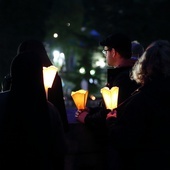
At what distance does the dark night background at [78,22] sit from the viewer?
20906 millimetres

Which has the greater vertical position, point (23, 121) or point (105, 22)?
point (105, 22)

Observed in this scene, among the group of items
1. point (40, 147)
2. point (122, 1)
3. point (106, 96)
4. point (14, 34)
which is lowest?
point (40, 147)

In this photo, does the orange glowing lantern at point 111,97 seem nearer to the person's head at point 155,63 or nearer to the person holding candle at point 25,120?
the person's head at point 155,63

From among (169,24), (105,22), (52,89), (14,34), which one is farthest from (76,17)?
(52,89)

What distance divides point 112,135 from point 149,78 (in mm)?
497

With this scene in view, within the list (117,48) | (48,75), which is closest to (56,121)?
(48,75)

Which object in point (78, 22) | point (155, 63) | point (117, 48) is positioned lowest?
point (155, 63)

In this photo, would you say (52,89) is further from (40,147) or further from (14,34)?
(14,34)

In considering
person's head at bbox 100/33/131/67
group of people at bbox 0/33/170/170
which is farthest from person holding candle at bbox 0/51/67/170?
person's head at bbox 100/33/131/67

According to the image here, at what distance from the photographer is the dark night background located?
68.6 feet

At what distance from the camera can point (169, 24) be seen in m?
25.6

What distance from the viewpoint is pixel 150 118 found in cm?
376

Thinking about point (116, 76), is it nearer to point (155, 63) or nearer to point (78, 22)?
point (155, 63)

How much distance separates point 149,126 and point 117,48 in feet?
3.94
